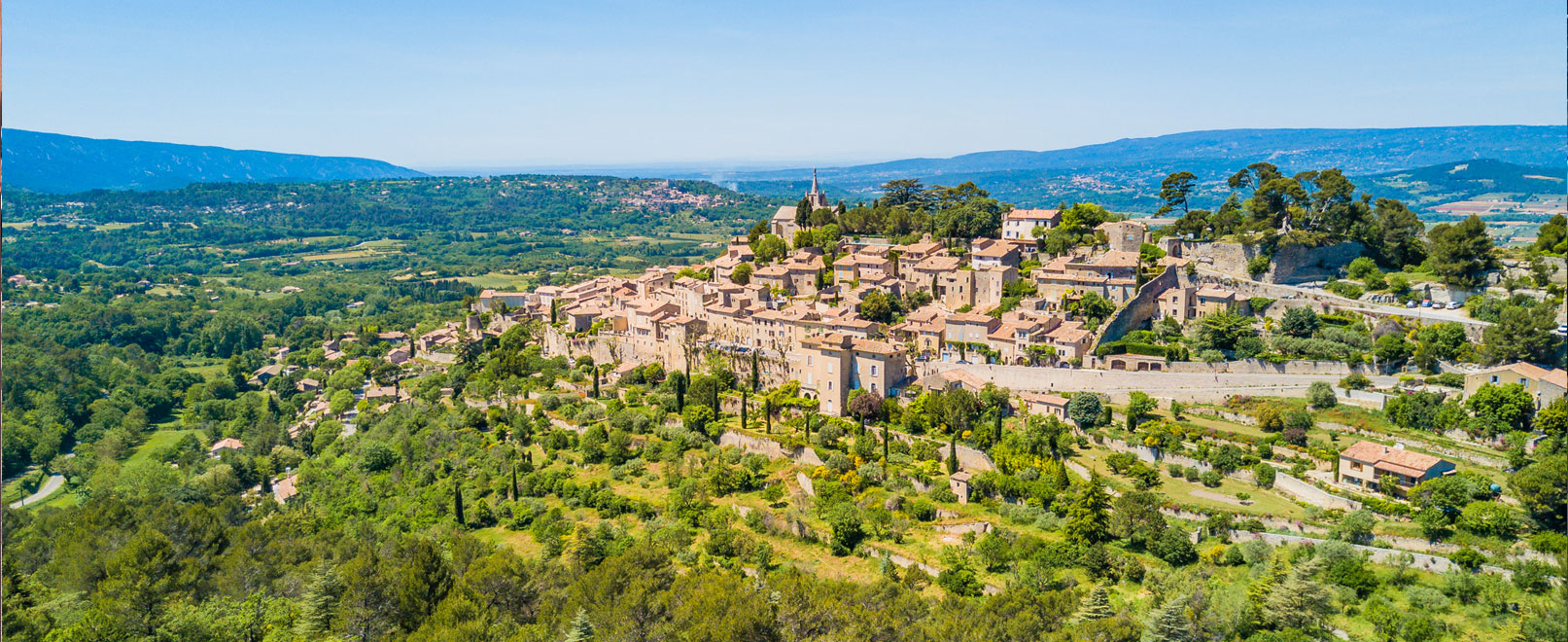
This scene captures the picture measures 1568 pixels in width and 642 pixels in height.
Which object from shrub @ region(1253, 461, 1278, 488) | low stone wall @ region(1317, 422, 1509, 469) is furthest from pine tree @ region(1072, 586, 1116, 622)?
low stone wall @ region(1317, 422, 1509, 469)

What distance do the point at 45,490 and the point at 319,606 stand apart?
37.2m

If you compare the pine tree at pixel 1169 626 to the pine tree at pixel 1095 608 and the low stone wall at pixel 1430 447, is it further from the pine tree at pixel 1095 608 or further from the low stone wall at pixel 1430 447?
the low stone wall at pixel 1430 447

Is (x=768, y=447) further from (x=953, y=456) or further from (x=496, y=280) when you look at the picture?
(x=496, y=280)

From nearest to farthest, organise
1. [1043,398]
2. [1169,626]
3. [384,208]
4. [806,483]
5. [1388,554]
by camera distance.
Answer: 1. [1169,626]
2. [1388,554]
3. [806,483]
4. [1043,398]
5. [384,208]

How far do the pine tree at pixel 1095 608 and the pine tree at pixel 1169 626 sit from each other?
4.20 feet

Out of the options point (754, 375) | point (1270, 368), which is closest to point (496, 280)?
point (754, 375)

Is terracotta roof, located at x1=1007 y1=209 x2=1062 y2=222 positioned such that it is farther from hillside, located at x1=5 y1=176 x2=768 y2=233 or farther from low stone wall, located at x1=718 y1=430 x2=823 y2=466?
hillside, located at x1=5 y1=176 x2=768 y2=233

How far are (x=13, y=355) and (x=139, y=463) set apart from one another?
23.5 meters

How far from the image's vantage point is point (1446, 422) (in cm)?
2895

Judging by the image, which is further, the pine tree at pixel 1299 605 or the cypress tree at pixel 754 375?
the cypress tree at pixel 754 375

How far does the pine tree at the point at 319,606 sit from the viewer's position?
2206 cm

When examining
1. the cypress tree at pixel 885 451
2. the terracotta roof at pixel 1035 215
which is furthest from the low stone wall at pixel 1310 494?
the terracotta roof at pixel 1035 215

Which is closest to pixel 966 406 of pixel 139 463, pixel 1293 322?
pixel 1293 322

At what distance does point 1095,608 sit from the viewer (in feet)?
69.5
